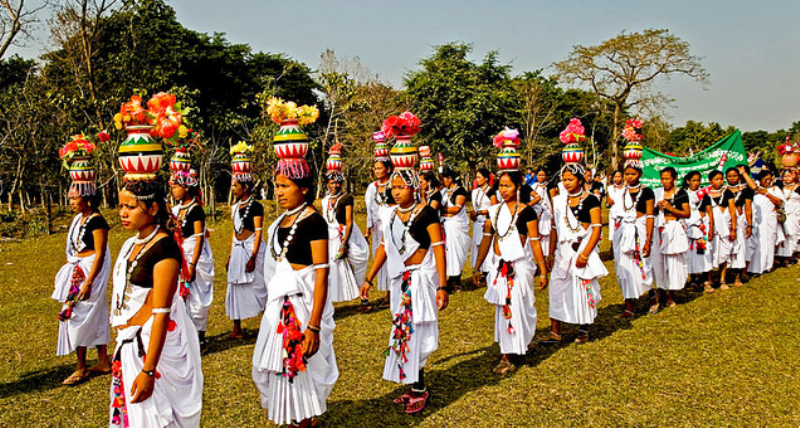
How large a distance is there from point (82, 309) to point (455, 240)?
6.16 metres

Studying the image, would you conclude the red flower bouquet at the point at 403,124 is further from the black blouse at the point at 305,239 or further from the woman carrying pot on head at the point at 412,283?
the black blouse at the point at 305,239

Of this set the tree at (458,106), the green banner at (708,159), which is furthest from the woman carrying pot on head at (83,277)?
the tree at (458,106)

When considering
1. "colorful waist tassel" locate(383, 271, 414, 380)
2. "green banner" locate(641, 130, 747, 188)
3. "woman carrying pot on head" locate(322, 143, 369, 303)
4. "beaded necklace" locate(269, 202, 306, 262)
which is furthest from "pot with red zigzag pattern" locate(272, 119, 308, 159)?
"green banner" locate(641, 130, 747, 188)

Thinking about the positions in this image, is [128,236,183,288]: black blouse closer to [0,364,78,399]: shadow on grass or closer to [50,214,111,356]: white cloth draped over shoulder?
[50,214,111,356]: white cloth draped over shoulder

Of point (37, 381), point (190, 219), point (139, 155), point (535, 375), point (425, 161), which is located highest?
point (425, 161)

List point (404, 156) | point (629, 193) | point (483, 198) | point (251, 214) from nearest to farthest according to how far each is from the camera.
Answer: point (404, 156)
point (251, 214)
point (629, 193)
point (483, 198)

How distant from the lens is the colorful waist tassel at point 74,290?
5.55m

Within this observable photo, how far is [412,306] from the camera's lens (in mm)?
4789

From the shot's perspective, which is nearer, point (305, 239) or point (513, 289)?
point (305, 239)

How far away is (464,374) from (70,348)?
13.8 feet

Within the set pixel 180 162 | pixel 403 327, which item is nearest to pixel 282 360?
pixel 403 327

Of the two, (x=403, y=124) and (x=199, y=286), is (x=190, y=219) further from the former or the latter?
(x=403, y=124)

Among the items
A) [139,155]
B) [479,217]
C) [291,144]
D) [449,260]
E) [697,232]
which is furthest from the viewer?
[479,217]

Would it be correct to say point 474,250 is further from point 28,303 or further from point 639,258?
point 28,303
